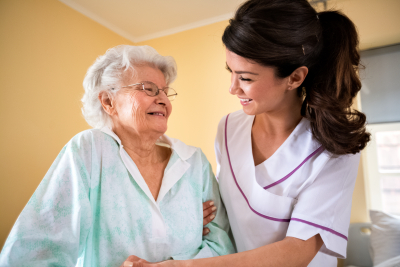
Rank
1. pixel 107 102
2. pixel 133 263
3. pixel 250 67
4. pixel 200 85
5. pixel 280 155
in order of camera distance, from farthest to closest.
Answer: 1. pixel 200 85
2. pixel 107 102
3. pixel 280 155
4. pixel 250 67
5. pixel 133 263

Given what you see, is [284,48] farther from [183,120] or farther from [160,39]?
[160,39]

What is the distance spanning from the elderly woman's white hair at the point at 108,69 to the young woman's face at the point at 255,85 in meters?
0.43

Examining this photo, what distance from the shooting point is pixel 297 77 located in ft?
3.62

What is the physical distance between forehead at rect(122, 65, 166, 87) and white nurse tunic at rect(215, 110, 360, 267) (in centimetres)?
50

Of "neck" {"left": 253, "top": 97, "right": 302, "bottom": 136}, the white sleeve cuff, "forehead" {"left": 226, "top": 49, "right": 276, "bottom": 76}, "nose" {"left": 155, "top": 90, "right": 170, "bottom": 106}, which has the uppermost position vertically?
"forehead" {"left": 226, "top": 49, "right": 276, "bottom": 76}

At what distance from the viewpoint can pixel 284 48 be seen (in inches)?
39.7

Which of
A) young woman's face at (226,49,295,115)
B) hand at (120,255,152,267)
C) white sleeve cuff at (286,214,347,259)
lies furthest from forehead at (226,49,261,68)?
hand at (120,255,152,267)

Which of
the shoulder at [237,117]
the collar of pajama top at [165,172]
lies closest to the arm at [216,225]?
the collar of pajama top at [165,172]

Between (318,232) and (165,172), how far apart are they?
2.25 ft

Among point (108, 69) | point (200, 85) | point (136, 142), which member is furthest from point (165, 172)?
point (200, 85)

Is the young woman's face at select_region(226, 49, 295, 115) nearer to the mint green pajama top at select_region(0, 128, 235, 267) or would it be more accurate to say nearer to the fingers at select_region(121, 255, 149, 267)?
the mint green pajama top at select_region(0, 128, 235, 267)

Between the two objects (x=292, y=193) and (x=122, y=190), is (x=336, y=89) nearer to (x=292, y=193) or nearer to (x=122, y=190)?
(x=292, y=193)

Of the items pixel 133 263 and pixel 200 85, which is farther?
pixel 200 85

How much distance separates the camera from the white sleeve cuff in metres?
1.03
